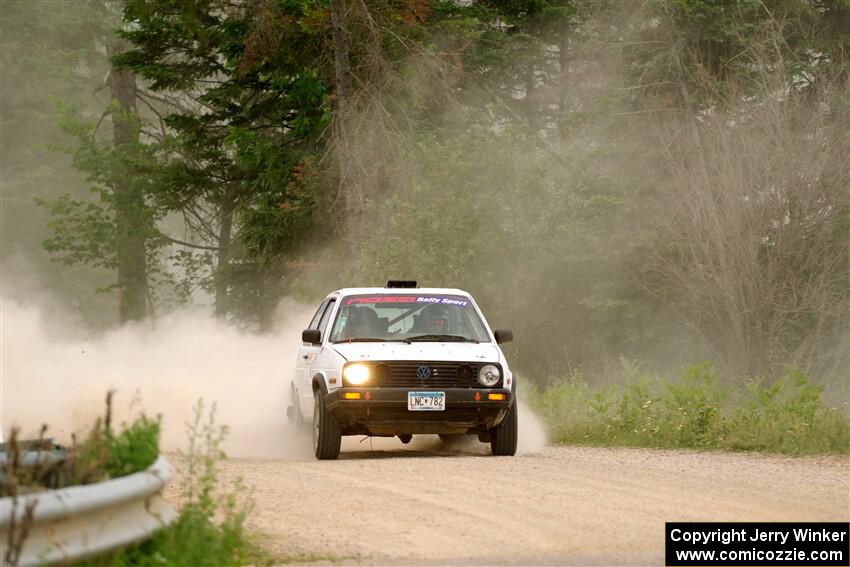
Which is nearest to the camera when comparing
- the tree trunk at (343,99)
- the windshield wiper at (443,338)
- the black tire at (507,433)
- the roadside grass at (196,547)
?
the roadside grass at (196,547)

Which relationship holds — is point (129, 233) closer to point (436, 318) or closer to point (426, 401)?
point (436, 318)

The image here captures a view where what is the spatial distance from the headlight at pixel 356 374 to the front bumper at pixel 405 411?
0.13 m

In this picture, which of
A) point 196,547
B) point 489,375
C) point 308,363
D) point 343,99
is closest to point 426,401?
point 489,375

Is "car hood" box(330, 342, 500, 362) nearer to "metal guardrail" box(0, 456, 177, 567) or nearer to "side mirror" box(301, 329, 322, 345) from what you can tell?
"side mirror" box(301, 329, 322, 345)

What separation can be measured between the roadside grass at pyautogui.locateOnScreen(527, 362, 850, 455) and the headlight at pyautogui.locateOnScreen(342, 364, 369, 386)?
3974 millimetres

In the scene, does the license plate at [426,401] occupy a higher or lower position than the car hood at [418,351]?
lower

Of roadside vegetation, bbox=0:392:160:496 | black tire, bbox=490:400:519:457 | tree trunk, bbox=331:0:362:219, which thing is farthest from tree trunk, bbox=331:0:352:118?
roadside vegetation, bbox=0:392:160:496

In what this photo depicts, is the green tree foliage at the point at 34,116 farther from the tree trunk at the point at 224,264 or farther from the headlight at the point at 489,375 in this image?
the headlight at the point at 489,375

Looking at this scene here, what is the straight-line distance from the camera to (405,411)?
50.4ft

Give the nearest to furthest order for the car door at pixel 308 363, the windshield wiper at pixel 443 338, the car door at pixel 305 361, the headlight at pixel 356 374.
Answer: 1. the headlight at pixel 356 374
2. the windshield wiper at pixel 443 338
3. the car door at pixel 308 363
4. the car door at pixel 305 361

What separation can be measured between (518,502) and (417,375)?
14.8ft

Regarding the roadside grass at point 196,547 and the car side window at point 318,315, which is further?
the car side window at point 318,315

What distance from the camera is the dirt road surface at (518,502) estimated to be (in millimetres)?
9086

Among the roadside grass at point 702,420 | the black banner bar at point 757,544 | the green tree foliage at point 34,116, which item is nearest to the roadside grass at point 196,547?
the black banner bar at point 757,544
